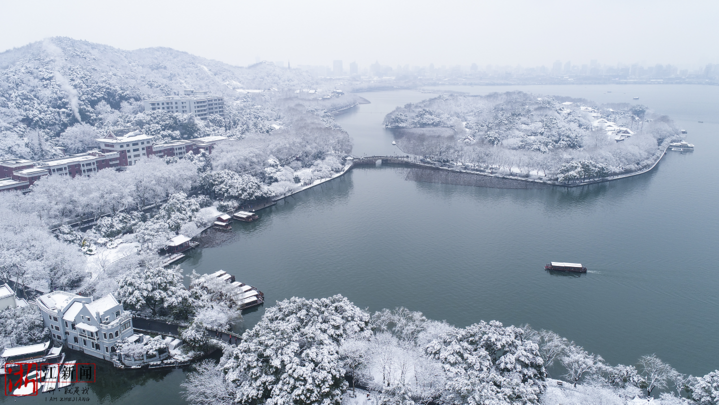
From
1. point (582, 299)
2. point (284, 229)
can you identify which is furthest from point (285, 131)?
point (582, 299)

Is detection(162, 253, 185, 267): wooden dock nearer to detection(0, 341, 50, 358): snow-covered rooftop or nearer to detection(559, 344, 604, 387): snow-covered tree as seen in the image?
detection(0, 341, 50, 358): snow-covered rooftop

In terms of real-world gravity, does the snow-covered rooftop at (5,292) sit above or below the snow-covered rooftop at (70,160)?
below

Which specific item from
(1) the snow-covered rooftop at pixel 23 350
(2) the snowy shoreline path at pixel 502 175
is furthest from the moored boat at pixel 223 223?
(2) the snowy shoreline path at pixel 502 175

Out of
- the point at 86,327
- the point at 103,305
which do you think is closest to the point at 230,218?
the point at 103,305

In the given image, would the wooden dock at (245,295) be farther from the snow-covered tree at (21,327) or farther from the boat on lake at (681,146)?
the boat on lake at (681,146)

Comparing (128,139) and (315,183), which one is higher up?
(128,139)

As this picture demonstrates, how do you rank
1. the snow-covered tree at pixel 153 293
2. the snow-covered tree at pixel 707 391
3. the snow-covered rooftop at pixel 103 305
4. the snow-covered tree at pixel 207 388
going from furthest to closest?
the snow-covered tree at pixel 153 293, the snow-covered rooftop at pixel 103 305, the snow-covered tree at pixel 207 388, the snow-covered tree at pixel 707 391

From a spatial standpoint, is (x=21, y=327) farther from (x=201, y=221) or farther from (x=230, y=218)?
(x=230, y=218)
